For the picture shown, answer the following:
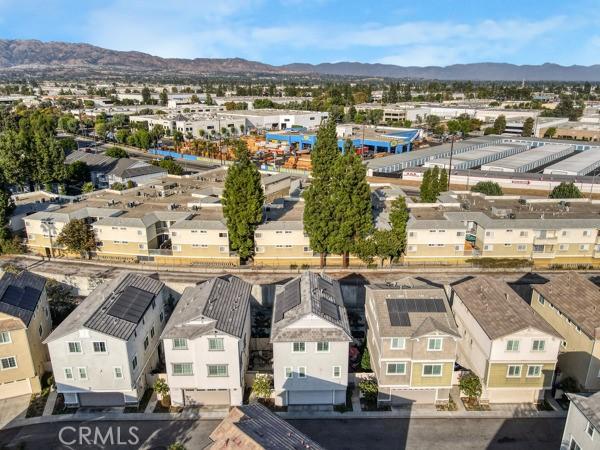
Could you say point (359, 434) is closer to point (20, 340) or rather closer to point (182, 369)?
point (182, 369)

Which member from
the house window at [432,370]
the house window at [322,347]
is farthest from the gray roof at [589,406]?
the house window at [322,347]

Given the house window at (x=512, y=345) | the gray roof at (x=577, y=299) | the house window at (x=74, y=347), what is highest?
the gray roof at (x=577, y=299)

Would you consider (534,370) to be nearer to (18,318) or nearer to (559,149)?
(18,318)

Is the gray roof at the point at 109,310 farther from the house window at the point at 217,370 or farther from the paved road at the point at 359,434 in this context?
the paved road at the point at 359,434

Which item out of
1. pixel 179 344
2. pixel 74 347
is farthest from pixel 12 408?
pixel 179 344

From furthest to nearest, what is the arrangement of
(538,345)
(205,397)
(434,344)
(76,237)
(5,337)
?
(76,237) → (205,397) → (5,337) → (538,345) → (434,344)

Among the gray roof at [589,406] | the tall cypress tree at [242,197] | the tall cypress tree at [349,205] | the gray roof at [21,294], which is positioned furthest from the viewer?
the tall cypress tree at [242,197]

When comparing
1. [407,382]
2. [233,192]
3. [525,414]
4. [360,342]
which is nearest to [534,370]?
[525,414]
